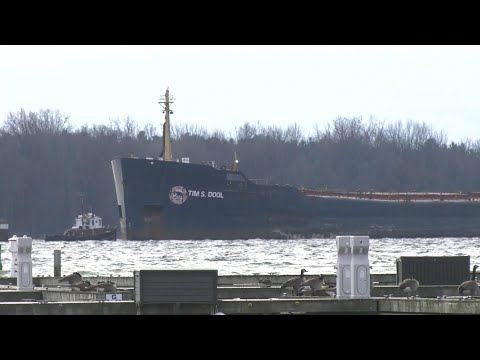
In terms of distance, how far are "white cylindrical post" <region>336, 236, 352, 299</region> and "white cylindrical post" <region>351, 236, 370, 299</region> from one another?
7 cm

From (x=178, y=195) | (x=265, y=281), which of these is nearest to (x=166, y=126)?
(x=178, y=195)

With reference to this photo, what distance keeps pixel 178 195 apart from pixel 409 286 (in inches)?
3426

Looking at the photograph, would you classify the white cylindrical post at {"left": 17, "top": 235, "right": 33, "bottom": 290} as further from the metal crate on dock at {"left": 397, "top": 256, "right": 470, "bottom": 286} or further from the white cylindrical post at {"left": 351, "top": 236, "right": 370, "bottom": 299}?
the white cylindrical post at {"left": 351, "top": 236, "right": 370, "bottom": 299}

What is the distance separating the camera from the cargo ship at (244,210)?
351 ft

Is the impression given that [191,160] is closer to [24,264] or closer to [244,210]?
[244,210]

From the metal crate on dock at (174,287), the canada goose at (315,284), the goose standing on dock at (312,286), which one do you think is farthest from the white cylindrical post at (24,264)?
the metal crate on dock at (174,287)

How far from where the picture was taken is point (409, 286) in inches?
834

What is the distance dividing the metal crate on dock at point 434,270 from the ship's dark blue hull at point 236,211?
8325 centimetres

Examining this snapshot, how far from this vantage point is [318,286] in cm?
2108

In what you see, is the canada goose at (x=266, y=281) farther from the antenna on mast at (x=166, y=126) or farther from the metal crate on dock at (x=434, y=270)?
the antenna on mast at (x=166, y=126)
